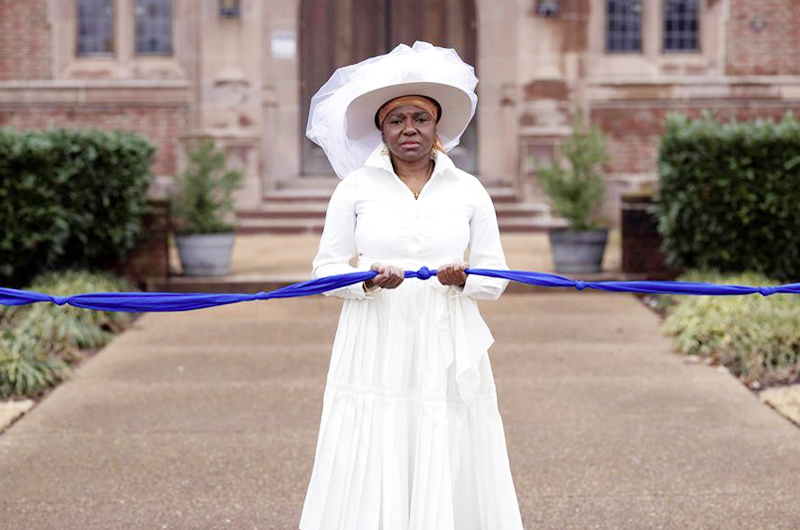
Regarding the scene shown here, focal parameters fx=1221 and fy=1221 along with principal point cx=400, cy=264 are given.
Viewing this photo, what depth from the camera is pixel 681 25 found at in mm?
15789

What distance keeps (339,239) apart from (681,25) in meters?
12.7

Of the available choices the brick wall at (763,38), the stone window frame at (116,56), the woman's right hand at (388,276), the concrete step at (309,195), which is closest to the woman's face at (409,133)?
the woman's right hand at (388,276)

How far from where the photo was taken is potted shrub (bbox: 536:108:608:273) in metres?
10.8

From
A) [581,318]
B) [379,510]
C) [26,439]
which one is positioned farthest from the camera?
[581,318]

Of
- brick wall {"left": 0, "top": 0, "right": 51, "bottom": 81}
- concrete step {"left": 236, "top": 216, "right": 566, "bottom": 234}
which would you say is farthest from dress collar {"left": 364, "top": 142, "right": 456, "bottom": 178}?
brick wall {"left": 0, "top": 0, "right": 51, "bottom": 81}

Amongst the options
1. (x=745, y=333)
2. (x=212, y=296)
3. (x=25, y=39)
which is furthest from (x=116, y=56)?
(x=212, y=296)

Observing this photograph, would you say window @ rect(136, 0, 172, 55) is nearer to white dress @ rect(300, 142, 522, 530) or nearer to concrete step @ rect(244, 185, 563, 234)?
concrete step @ rect(244, 185, 563, 234)

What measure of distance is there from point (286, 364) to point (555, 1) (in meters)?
8.16

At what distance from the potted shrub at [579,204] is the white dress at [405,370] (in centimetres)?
681

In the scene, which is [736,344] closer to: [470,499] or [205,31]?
[470,499]

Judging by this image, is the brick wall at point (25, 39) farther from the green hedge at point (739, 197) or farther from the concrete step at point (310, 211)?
the green hedge at point (739, 197)

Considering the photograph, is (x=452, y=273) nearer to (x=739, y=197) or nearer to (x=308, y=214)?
(x=739, y=197)

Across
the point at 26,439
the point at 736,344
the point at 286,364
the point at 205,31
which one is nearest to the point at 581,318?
the point at 736,344

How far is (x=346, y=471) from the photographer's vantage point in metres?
3.98
